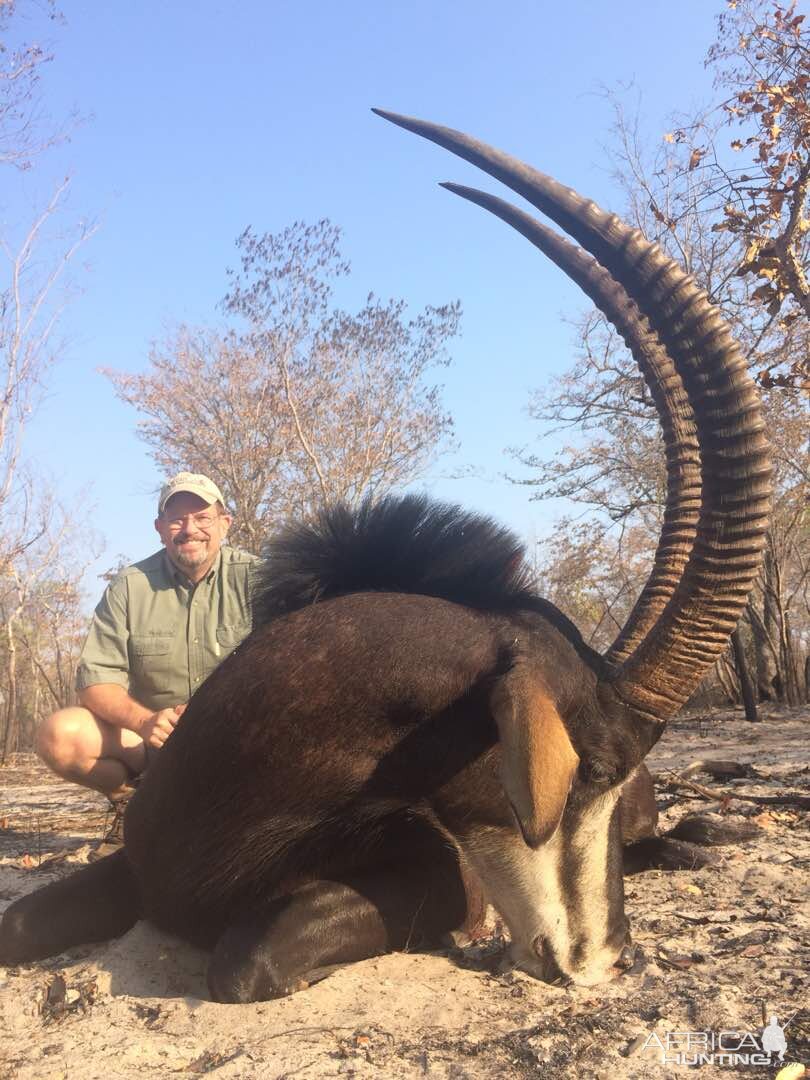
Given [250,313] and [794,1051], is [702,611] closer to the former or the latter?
[794,1051]

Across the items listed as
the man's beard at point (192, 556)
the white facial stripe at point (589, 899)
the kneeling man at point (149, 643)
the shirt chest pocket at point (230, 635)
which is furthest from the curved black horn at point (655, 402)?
the man's beard at point (192, 556)

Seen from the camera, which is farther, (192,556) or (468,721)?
(192,556)

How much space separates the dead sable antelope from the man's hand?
1.16 metres

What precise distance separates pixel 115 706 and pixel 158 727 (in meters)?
0.55

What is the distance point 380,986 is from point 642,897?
155cm

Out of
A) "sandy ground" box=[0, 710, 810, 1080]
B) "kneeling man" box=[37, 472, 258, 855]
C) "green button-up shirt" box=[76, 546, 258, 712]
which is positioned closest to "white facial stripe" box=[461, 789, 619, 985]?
"sandy ground" box=[0, 710, 810, 1080]

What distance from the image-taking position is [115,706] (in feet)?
16.0

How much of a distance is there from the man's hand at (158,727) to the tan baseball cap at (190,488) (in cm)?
113

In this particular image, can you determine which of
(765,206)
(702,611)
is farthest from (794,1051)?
(765,206)

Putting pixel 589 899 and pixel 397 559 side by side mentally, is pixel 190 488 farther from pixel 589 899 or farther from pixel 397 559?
pixel 589 899

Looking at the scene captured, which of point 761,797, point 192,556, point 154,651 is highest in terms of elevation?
point 192,556

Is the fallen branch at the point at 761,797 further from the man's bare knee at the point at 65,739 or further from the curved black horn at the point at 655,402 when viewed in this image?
the man's bare knee at the point at 65,739

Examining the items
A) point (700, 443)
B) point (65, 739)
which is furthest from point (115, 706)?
point (700, 443)

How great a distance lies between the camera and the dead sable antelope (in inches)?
115
